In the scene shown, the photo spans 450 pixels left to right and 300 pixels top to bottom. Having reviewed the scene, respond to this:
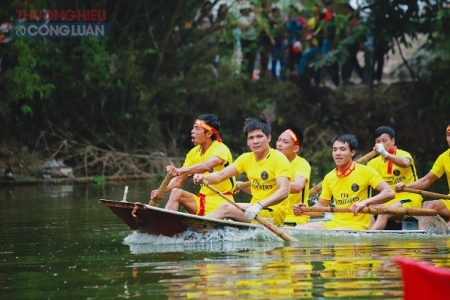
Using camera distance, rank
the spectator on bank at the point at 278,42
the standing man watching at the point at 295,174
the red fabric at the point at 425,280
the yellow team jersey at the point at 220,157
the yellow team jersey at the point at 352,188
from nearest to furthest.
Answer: the red fabric at the point at 425,280 → the yellow team jersey at the point at 352,188 → the yellow team jersey at the point at 220,157 → the standing man watching at the point at 295,174 → the spectator on bank at the point at 278,42

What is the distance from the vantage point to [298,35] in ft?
79.7

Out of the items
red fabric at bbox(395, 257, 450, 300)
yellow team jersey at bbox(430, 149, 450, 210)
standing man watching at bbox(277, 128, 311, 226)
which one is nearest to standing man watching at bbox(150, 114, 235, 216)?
standing man watching at bbox(277, 128, 311, 226)

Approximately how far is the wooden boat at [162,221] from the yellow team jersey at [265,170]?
1.67 feet

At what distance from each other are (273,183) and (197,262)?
214cm

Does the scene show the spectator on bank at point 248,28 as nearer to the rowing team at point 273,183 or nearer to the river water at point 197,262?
the river water at point 197,262

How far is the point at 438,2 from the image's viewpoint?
24172 mm

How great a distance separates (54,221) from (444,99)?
41.0ft

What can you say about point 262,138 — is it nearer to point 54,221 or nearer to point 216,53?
point 54,221

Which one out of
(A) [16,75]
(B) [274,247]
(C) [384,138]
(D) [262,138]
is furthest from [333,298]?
(A) [16,75]

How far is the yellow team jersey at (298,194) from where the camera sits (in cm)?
1270

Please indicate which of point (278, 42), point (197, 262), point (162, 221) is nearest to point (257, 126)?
point (162, 221)

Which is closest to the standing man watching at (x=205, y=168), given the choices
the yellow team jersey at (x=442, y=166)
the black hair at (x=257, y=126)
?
the black hair at (x=257, y=126)

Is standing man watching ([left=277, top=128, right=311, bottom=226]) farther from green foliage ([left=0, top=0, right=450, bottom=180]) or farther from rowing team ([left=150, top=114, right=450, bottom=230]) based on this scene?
green foliage ([left=0, top=0, right=450, bottom=180])

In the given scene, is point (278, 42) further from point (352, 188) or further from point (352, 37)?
point (352, 188)
